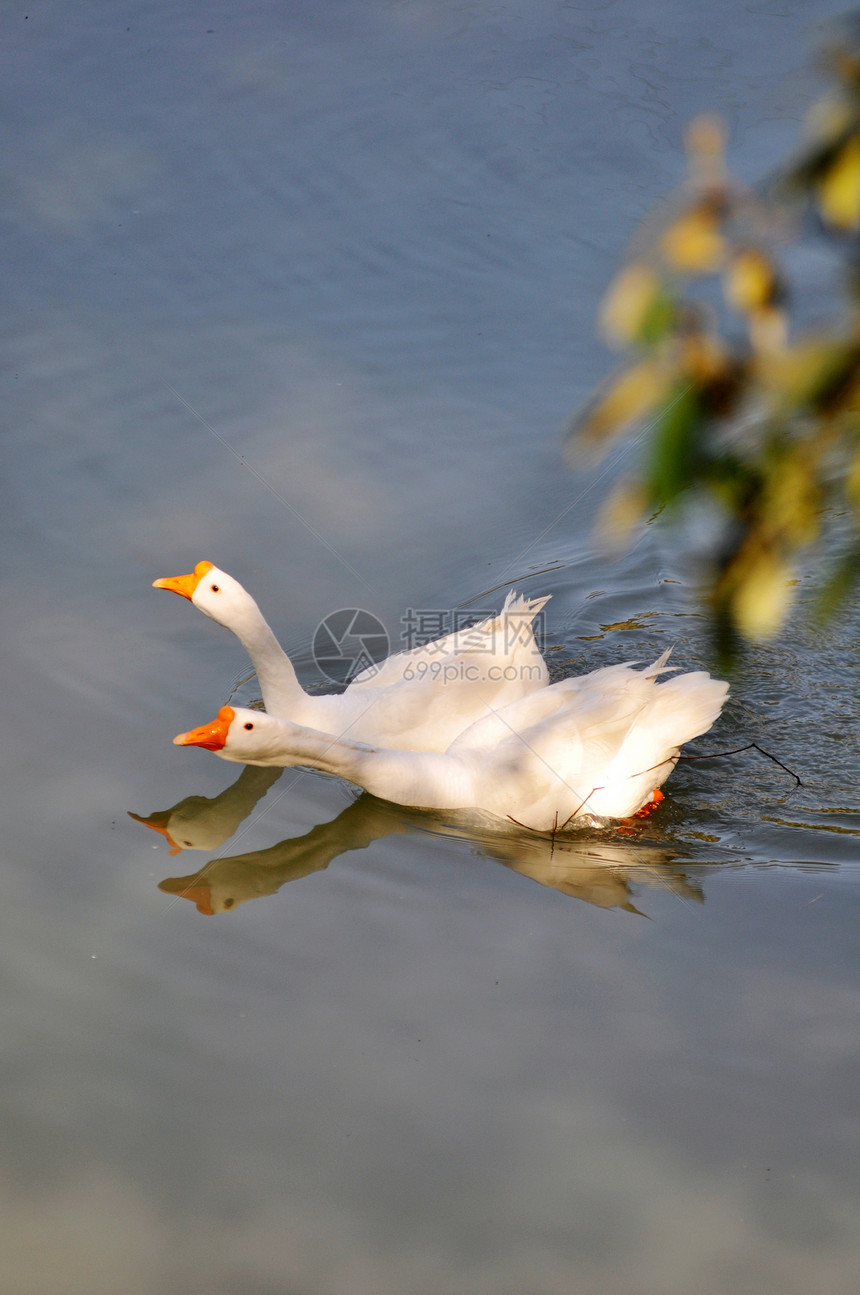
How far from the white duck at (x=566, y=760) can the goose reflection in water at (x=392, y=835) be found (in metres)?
0.11

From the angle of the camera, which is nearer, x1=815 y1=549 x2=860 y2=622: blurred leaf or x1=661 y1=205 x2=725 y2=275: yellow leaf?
x1=661 y1=205 x2=725 y2=275: yellow leaf

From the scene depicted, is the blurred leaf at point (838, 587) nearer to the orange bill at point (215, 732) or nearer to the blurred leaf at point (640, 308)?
the blurred leaf at point (640, 308)

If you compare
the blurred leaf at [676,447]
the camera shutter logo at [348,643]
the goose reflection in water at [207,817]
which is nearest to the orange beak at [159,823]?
the goose reflection in water at [207,817]

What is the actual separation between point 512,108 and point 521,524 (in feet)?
19.8

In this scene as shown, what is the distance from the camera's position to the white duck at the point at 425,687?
5.91 m

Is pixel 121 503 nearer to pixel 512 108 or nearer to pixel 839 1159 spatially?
pixel 839 1159

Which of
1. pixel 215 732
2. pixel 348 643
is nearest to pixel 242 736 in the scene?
pixel 215 732

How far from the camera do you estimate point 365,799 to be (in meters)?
5.77

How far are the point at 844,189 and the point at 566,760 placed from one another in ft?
13.6

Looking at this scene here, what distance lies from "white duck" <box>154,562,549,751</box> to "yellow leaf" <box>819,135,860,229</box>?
4465 millimetres

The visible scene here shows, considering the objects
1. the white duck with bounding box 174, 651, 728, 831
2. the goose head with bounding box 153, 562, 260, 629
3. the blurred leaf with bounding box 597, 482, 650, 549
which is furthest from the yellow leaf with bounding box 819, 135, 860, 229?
the goose head with bounding box 153, 562, 260, 629

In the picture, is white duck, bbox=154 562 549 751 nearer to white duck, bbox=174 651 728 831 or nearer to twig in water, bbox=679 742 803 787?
white duck, bbox=174 651 728 831

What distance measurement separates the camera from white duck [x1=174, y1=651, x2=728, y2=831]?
5426 millimetres

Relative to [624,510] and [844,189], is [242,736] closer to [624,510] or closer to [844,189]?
[624,510]
